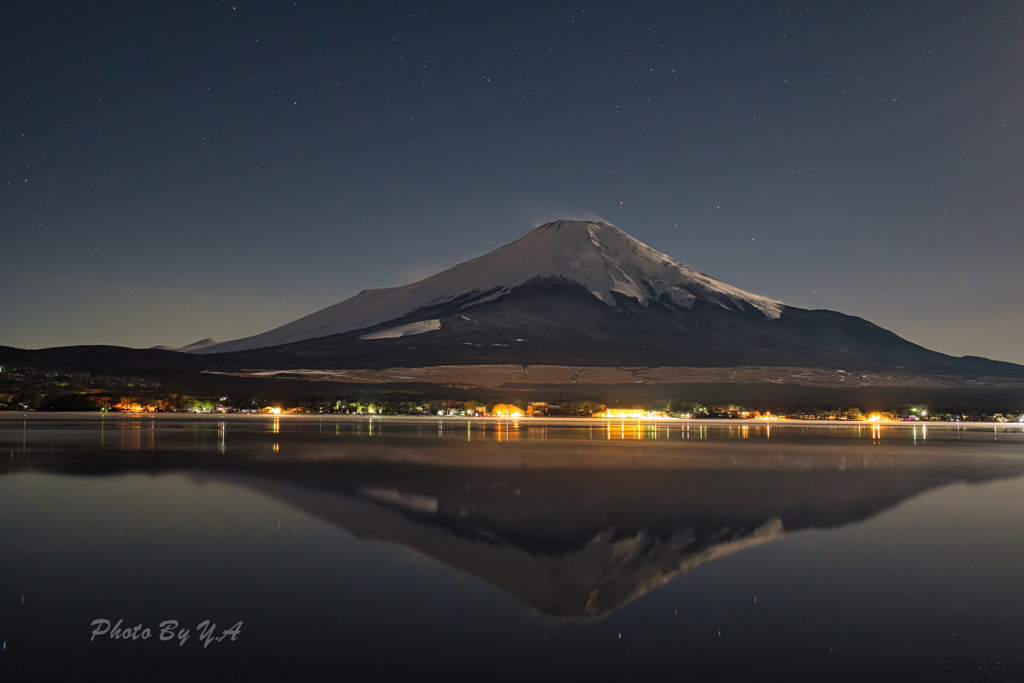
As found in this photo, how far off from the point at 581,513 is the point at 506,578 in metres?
4.68

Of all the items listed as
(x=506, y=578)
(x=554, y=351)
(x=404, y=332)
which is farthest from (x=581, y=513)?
(x=404, y=332)

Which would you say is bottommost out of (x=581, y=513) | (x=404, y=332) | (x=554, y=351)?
(x=581, y=513)

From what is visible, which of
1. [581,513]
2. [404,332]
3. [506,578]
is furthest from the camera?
[404,332]

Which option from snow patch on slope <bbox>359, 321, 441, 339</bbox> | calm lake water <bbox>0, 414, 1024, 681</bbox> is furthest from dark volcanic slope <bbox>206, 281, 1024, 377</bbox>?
calm lake water <bbox>0, 414, 1024, 681</bbox>

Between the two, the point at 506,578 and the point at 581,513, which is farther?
the point at 581,513

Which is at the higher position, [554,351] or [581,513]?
[554,351]

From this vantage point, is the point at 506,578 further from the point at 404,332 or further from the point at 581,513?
the point at 404,332

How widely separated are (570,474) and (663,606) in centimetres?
1205

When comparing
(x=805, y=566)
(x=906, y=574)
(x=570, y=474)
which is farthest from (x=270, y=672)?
(x=570, y=474)

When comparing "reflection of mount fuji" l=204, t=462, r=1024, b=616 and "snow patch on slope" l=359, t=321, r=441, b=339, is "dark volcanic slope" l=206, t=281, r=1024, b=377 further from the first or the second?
"reflection of mount fuji" l=204, t=462, r=1024, b=616

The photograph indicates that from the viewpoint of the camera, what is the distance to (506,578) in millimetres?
9312

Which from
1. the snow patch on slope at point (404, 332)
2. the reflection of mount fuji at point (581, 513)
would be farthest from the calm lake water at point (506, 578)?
the snow patch on slope at point (404, 332)

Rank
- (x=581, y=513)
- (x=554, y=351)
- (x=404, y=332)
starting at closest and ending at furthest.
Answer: (x=581, y=513), (x=554, y=351), (x=404, y=332)

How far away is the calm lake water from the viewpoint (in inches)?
261
